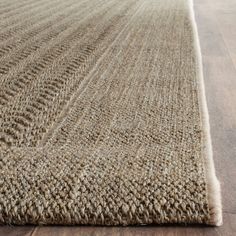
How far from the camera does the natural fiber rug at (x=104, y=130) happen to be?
0.39 meters

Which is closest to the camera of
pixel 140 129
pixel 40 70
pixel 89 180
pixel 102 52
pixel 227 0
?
pixel 89 180

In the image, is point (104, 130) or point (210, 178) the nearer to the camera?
point (210, 178)

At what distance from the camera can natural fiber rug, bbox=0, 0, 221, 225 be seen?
15.3 inches

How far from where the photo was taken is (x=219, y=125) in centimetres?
60

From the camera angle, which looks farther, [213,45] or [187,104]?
[213,45]

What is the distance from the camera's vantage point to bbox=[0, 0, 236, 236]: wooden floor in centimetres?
38

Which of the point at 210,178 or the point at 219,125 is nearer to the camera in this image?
the point at 210,178

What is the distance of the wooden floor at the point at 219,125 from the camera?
0.38 metres

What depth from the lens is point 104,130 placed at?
55 centimetres

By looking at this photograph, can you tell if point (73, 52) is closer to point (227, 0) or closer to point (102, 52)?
point (102, 52)

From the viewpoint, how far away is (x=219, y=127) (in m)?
0.59

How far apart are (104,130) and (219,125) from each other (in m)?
0.19

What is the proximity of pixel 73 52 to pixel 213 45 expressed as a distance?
417 mm

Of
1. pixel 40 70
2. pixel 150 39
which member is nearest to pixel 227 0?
pixel 150 39
